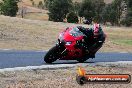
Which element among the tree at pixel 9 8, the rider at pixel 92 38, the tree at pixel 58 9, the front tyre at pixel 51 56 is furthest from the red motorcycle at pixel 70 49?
the tree at pixel 9 8

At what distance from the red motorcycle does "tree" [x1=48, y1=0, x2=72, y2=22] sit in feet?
219

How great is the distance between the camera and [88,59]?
58.4ft

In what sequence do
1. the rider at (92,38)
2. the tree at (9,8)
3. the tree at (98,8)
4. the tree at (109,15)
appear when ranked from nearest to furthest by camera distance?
the rider at (92,38)
the tree at (9,8)
the tree at (109,15)
the tree at (98,8)

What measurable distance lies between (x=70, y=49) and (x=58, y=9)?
2753 inches

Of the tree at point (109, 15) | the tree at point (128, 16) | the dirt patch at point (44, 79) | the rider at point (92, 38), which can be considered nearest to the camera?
the dirt patch at point (44, 79)

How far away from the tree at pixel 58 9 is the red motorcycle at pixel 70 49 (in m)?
66.7

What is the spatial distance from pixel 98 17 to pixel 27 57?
80.6m

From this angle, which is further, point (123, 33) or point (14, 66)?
point (123, 33)

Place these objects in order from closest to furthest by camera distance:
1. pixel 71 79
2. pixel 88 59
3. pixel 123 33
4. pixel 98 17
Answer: pixel 71 79, pixel 88 59, pixel 123 33, pixel 98 17

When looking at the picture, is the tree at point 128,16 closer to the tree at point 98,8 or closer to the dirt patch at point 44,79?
the tree at point 98,8

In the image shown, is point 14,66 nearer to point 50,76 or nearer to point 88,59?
point 50,76

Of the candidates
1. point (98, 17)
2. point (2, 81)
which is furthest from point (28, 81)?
point (98, 17)

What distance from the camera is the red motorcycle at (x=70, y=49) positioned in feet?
51.4

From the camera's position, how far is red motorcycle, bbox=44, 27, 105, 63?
15.7m
